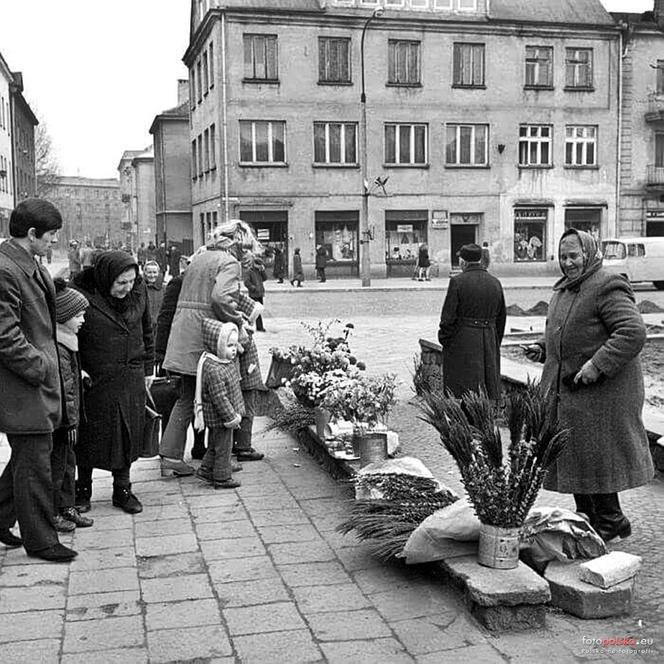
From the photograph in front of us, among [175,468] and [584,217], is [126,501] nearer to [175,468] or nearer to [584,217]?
[175,468]

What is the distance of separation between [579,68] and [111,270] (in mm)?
37399

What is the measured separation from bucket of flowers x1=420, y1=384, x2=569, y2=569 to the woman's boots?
0.93m

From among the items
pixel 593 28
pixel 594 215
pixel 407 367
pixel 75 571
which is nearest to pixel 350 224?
pixel 594 215

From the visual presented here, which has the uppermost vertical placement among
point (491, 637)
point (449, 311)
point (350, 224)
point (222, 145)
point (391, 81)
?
point (391, 81)

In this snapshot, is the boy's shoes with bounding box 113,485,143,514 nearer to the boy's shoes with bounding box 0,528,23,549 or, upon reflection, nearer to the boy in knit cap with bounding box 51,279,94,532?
the boy in knit cap with bounding box 51,279,94,532

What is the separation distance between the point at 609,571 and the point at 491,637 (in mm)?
673

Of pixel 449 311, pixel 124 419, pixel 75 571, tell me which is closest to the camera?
pixel 75 571

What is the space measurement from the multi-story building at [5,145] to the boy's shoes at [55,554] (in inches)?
1942

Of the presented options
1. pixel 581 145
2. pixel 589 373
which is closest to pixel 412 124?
pixel 581 145

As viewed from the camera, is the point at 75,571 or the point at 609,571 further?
the point at 75,571

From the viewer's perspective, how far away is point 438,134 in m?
38.9

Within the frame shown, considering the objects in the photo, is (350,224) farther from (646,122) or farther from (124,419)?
(124,419)

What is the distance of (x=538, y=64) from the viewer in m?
39.6

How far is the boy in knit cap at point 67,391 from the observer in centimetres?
566
